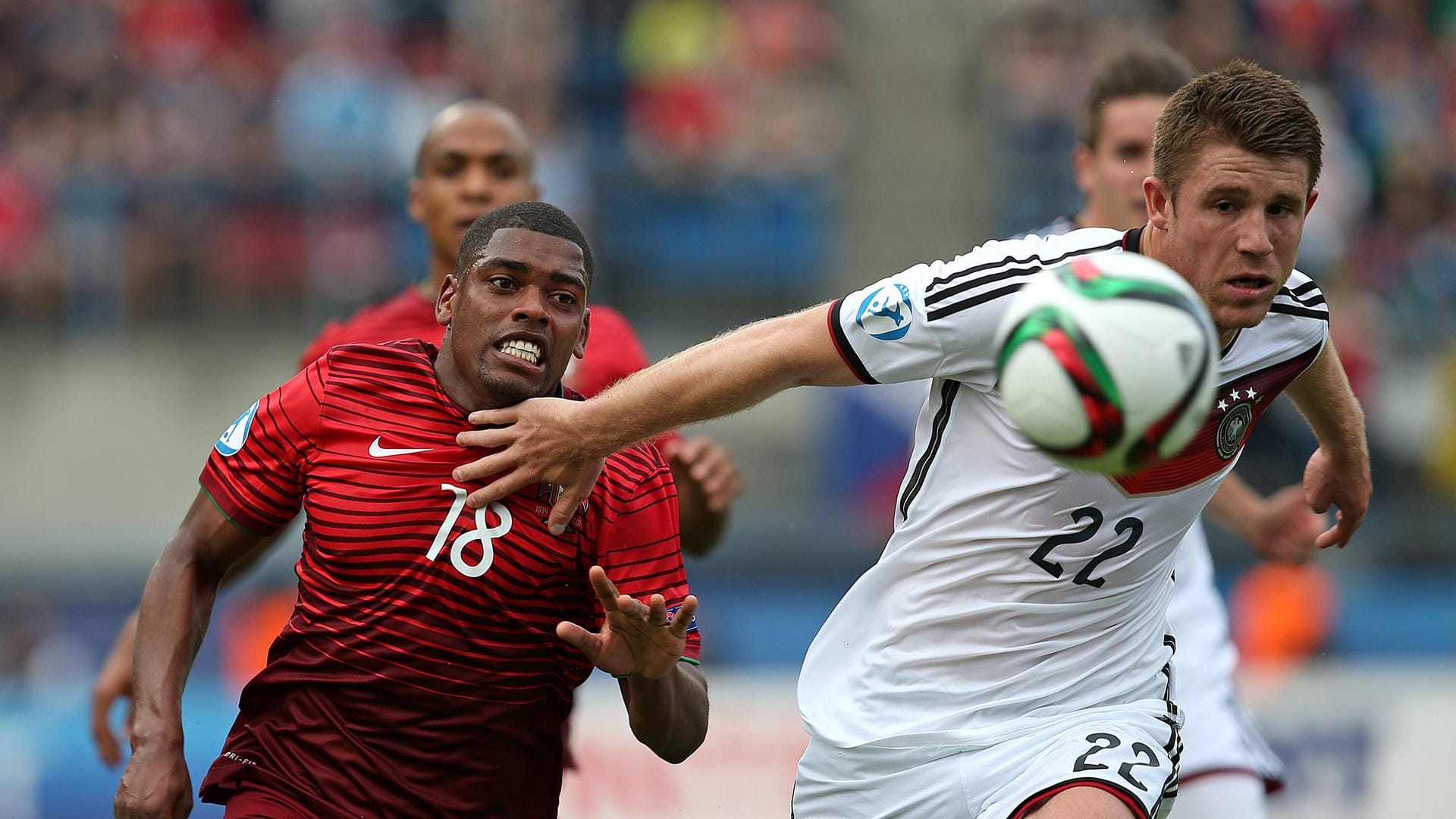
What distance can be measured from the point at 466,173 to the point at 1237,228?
324cm

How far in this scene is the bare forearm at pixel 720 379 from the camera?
461 centimetres

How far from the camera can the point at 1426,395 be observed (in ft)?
45.2

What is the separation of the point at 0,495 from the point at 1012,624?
38.8ft

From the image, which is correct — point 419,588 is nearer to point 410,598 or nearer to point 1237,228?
point 410,598

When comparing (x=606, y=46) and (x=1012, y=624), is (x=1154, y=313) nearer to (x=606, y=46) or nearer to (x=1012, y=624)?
(x=1012, y=624)

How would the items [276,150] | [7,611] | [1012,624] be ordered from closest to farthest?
1. [1012,624]
2. [7,611]
3. [276,150]

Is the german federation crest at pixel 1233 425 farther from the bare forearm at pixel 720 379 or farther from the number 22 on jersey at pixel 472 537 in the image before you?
the number 22 on jersey at pixel 472 537

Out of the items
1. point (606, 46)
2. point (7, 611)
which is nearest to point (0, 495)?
point (7, 611)

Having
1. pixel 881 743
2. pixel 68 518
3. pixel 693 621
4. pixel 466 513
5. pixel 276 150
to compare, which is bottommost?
pixel 881 743

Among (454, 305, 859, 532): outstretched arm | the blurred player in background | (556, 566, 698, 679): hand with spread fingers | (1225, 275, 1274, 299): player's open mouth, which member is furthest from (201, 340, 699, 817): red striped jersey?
(1225, 275, 1274, 299): player's open mouth

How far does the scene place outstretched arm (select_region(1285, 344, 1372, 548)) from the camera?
5184mm

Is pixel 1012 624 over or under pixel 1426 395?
under

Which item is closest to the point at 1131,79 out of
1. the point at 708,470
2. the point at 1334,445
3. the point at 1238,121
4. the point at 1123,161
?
the point at 1123,161

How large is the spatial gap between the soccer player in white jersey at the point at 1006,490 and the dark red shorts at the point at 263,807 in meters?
0.92
